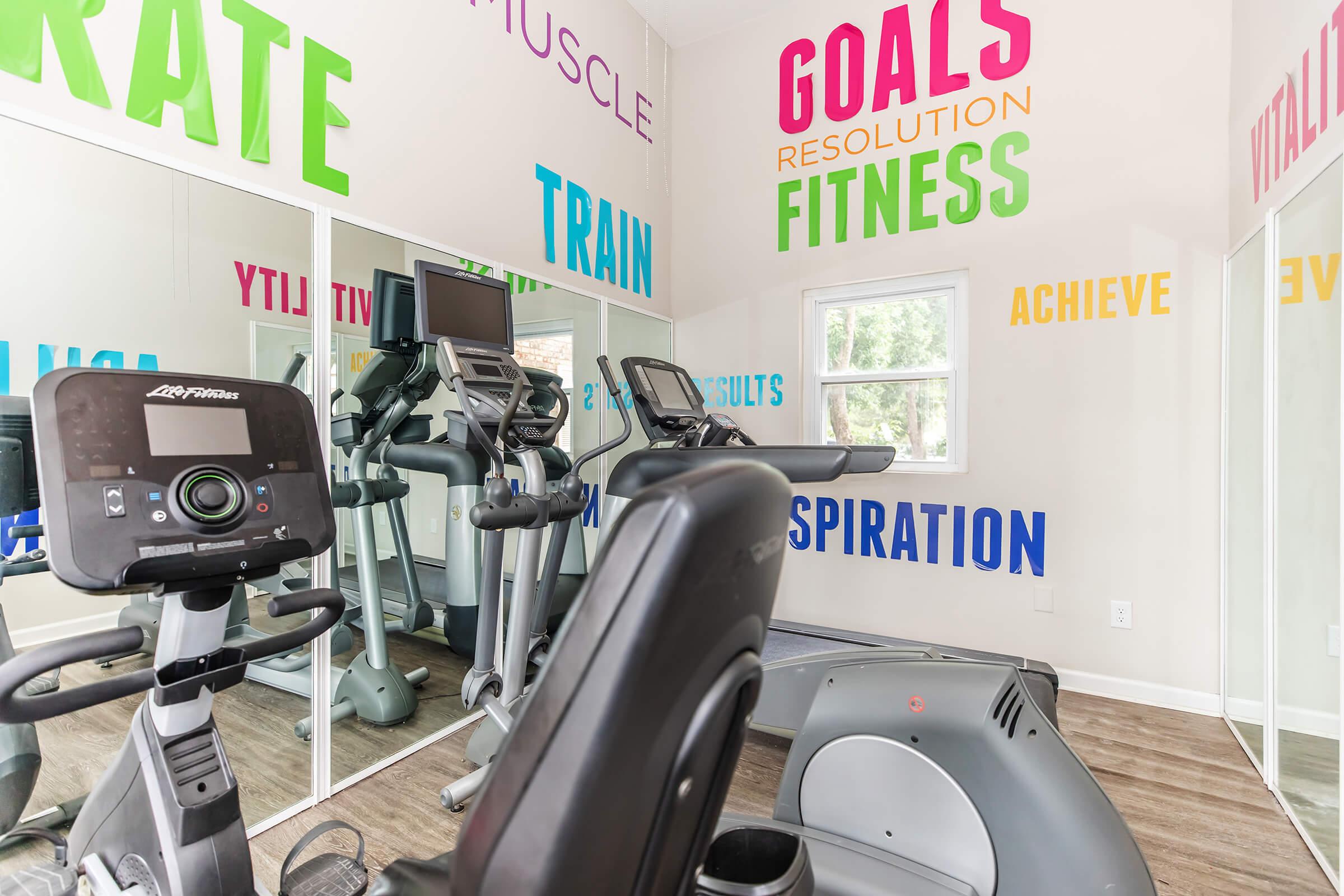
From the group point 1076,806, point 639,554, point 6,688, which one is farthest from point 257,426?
point 1076,806

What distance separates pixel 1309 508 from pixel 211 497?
9.44ft

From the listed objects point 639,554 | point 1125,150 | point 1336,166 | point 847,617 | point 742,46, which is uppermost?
point 742,46

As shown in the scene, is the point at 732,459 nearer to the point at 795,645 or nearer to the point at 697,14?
the point at 795,645

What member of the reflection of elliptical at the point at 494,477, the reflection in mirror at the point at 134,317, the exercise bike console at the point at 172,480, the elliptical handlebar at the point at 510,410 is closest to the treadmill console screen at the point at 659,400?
the reflection of elliptical at the point at 494,477

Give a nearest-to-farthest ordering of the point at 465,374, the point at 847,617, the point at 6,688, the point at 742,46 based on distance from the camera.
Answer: the point at 6,688
the point at 465,374
the point at 847,617
the point at 742,46

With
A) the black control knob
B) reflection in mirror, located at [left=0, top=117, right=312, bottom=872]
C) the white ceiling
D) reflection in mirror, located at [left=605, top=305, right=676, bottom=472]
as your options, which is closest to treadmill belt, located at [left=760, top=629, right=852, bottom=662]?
reflection in mirror, located at [left=605, top=305, right=676, bottom=472]

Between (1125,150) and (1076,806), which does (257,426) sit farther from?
(1125,150)

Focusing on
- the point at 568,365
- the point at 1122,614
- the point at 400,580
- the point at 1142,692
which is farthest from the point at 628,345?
the point at 1142,692

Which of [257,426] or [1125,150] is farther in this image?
[1125,150]

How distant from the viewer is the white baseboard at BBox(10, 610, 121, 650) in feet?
5.01

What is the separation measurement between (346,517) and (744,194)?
2.97 meters

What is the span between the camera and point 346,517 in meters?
2.34

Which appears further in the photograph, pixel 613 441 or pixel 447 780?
pixel 613 441

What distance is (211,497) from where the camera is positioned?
115 cm
